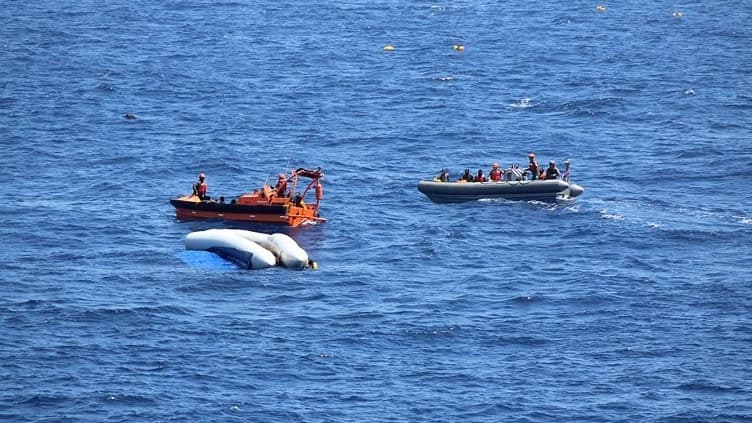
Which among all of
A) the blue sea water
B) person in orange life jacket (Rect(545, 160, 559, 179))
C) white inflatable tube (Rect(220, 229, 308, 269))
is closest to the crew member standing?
person in orange life jacket (Rect(545, 160, 559, 179))

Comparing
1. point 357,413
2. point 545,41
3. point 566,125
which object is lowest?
point 357,413

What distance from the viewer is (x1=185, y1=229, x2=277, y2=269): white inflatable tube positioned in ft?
219

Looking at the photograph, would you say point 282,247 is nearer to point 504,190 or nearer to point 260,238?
point 260,238

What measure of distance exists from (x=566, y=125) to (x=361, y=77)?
→ 2170 cm

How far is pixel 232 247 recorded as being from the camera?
67.6 meters

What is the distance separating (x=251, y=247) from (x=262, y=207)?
7456 mm

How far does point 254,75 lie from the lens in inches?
4510

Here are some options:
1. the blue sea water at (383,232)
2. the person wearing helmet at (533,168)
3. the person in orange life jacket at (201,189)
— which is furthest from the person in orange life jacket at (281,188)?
the person wearing helmet at (533,168)

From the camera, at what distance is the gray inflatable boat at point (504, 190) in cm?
7712

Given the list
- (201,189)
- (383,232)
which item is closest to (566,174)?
(383,232)

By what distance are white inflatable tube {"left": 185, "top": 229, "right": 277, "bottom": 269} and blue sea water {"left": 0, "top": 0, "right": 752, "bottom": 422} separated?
706 mm

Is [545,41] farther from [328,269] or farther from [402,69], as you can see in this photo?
[328,269]

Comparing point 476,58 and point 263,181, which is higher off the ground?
point 476,58

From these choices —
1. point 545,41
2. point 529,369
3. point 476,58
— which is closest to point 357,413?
point 529,369
